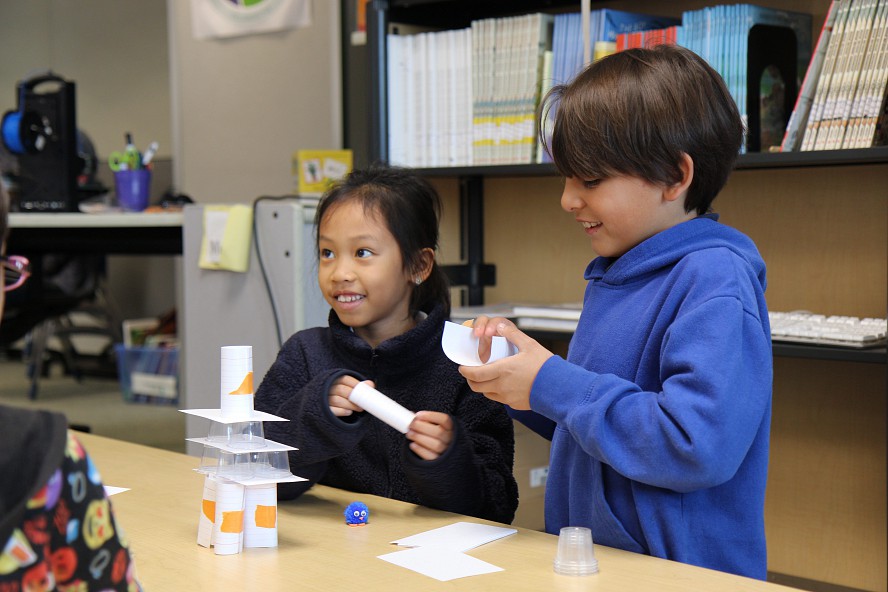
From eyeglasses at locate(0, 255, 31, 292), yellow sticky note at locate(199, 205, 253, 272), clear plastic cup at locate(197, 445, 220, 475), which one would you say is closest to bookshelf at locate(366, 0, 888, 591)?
yellow sticky note at locate(199, 205, 253, 272)

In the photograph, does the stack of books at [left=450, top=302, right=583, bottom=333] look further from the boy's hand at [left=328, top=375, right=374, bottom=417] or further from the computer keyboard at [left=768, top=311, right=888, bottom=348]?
Result: the boy's hand at [left=328, top=375, right=374, bottom=417]

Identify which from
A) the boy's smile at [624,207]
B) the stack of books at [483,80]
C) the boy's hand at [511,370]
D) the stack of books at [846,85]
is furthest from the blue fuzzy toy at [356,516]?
the stack of books at [483,80]

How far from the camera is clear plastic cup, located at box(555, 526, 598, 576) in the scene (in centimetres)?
96

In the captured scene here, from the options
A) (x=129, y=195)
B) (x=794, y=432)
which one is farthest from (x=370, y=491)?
(x=129, y=195)

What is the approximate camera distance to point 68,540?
25.8 inches

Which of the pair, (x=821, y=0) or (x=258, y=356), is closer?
(x=821, y=0)

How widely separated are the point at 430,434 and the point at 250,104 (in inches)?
111

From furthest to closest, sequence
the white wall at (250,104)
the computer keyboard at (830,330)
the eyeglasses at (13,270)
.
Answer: the white wall at (250,104) < the computer keyboard at (830,330) < the eyeglasses at (13,270)

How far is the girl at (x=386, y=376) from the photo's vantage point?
123 centimetres

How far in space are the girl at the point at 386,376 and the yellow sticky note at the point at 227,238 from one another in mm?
917

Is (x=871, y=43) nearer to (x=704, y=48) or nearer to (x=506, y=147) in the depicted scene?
(x=704, y=48)

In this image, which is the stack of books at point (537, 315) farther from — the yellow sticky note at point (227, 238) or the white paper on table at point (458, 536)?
the white paper on table at point (458, 536)

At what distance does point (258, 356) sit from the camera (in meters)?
2.47

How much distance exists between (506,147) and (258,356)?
2.50 feet
